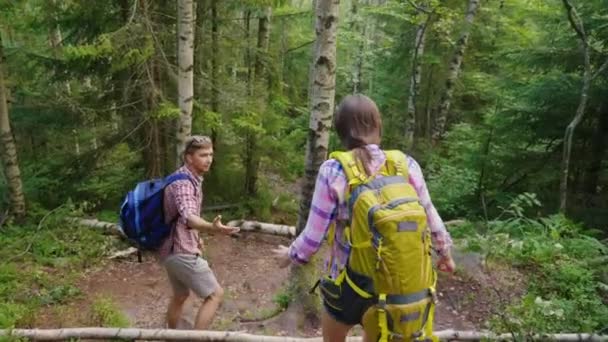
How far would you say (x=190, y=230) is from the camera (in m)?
4.33

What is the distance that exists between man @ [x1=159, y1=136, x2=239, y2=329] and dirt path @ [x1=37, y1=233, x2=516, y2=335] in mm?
999

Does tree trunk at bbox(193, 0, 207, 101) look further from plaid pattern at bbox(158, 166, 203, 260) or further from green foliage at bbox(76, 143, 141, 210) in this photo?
plaid pattern at bbox(158, 166, 203, 260)

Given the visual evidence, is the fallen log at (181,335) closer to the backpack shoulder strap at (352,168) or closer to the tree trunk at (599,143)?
the backpack shoulder strap at (352,168)

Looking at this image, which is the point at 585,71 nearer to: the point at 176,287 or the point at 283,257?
the point at 283,257

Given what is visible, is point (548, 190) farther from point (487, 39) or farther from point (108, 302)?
point (108, 302)

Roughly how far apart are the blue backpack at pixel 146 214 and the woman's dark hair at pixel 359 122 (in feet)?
5.97

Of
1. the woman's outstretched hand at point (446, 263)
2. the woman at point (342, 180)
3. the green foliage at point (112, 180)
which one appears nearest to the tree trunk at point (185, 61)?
the green foliage at point (112, 180)

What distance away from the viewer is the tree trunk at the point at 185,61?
7816 mm

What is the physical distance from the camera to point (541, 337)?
4203mm

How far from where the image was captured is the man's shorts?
170 inches

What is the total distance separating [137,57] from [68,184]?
12.8ft

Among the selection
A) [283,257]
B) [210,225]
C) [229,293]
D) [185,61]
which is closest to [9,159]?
[185,61]

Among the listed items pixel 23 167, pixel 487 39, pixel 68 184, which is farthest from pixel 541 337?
pixel 487 39

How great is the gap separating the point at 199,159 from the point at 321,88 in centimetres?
185
